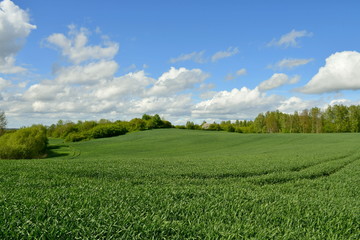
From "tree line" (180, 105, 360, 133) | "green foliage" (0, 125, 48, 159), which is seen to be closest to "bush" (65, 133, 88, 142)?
"green foliage" (0, 125, 48, 159)

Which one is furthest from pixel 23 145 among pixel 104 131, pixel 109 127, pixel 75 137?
pixel 109 127

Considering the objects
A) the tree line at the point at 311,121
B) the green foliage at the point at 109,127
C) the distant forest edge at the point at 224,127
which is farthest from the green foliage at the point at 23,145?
the tree line at the point at 311,121

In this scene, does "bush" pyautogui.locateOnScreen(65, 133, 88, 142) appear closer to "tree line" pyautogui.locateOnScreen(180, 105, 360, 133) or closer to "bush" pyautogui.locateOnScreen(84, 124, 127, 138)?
"bush" pyautogui.locateOnScreen(84, 124, 127, 138)

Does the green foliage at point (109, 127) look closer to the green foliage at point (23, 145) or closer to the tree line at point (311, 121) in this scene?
the tree line at point (311, 121)

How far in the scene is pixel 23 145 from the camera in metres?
45.6

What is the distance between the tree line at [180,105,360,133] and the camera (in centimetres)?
8612

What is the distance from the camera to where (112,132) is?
8625cm

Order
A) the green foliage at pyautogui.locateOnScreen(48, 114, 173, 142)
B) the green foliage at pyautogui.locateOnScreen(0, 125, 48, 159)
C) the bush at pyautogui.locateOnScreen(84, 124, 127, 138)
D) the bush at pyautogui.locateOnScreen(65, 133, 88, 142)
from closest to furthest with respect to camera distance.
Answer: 1. the green foliage at pyautogui.locateOnScreen(0, 125, 48, 159)
2. the bush at pyautogui.locateOnScreen(65, 133, 88, 142)
3. the bush at pyautogui.locateOnScreen(84, 124, 127, 138)
4. the green foliage at pyautogui.locateOnScreen(48, 114, 173, 142)

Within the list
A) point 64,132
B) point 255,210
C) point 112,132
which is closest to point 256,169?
point 255,210

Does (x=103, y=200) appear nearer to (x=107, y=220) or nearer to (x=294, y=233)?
(x=107, y=220)

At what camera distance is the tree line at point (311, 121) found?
3391 inches

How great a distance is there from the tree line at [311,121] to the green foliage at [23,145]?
70271mm

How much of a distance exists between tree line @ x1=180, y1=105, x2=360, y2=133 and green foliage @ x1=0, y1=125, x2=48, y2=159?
70271mm

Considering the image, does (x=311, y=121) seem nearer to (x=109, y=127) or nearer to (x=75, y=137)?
(x=109, y=127)
